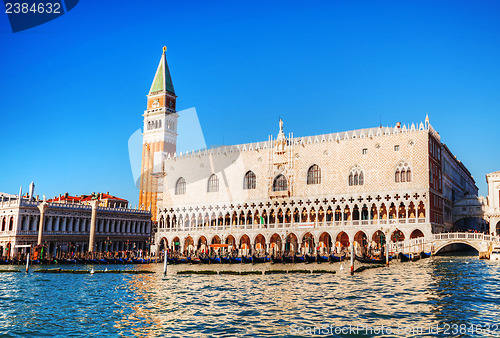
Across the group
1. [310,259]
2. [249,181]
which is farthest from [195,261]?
[249,181]

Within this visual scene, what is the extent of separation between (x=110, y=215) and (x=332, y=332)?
1964 inches

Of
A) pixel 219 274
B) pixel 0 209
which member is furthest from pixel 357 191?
pixel 0 209

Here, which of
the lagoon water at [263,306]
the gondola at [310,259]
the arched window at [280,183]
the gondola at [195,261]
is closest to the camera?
the lagoon water at [263,306]

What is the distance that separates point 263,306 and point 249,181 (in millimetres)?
36501

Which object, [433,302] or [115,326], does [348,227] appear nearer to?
[433,302]

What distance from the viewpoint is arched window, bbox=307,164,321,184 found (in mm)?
49250

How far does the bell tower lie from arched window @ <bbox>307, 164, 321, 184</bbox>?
3232 cm

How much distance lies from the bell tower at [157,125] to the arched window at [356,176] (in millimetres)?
36713

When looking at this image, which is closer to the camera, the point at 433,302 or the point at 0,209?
the point at 433,302

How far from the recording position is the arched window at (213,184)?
56.4m

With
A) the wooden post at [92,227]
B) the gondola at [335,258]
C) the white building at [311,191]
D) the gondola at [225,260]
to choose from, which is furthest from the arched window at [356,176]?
the wooden post at [92,227]

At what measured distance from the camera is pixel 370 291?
66.9 feet

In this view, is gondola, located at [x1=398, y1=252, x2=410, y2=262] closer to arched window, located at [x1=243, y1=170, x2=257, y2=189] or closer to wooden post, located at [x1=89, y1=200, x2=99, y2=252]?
arched window, located at [x1=243, y1=170, x2=257, y2=189]

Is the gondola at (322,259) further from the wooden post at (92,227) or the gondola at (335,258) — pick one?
the wooden post at (92,227)
